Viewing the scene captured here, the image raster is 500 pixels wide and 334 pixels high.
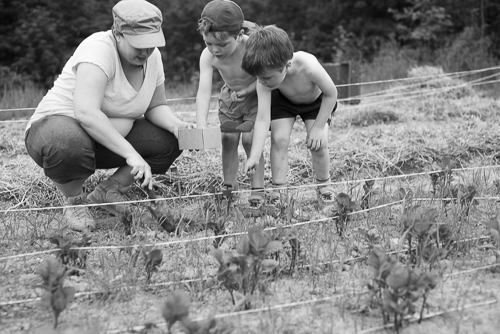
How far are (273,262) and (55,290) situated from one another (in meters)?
0.72

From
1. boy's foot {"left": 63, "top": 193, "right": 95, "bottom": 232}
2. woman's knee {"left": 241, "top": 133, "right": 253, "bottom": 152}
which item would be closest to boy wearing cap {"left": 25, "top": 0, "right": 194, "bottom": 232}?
boy's foot {"left": 63, "top": 193, "right": 95, "bottom": 232}

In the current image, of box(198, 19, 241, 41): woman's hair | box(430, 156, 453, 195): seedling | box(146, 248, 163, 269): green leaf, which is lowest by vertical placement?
box(430, 156, 453, 195): seedling

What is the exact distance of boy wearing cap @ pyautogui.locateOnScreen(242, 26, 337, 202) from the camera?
3133mm

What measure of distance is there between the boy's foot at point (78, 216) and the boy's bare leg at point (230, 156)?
32.3 inches

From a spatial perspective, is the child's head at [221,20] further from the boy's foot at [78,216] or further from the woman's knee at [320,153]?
the boy's foot at [78,216]

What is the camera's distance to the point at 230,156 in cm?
362

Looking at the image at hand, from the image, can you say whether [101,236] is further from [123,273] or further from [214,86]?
[214,86]

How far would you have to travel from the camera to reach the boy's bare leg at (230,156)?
358cm

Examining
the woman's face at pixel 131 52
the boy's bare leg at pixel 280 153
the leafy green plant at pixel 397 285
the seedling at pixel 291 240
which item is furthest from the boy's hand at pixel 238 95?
the leafy green plant at pixel 397 285

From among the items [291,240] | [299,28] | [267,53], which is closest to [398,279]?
[291,240]

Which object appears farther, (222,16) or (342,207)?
(222,16)

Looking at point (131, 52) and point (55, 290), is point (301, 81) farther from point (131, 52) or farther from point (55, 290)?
point (55, 290)

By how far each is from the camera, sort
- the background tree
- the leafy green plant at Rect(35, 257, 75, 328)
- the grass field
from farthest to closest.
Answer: the background tree < the grass field < the leafy green plant at Rect(35, 257, 75, 328)

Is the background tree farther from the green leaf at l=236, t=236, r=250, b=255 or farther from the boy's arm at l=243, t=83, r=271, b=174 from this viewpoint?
the green leaf at l=236, t=236, r=250, b=255
